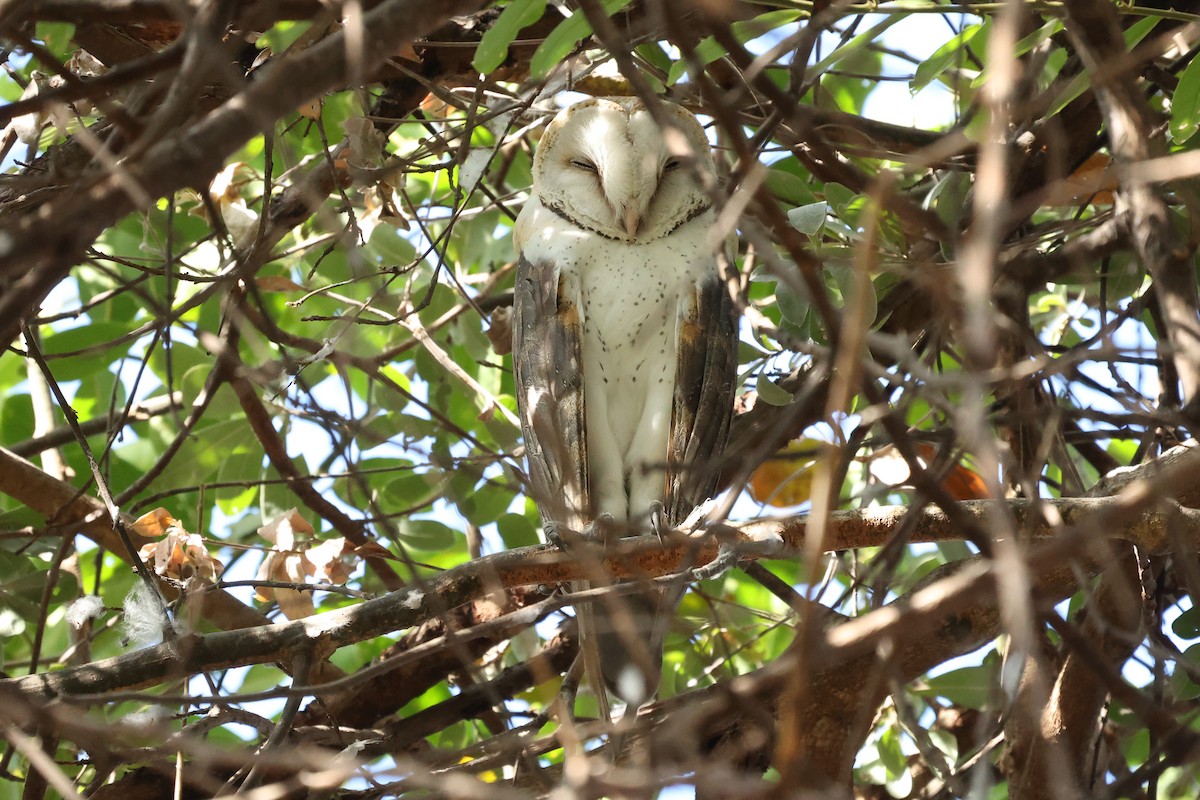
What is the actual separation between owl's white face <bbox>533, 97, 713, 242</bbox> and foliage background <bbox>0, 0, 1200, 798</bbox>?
143 millimetres

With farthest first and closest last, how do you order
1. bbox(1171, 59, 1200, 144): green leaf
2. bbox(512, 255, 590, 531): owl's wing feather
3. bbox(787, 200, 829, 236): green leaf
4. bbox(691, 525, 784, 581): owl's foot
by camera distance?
bbox(512, 255, 590, 531): owl's wing feather < bbox(787, 200, 829, 236): green leaf < bbox(1171, 59, 1200, 144): green leaf < bbox(691, 525, 784, 581): owl's foot

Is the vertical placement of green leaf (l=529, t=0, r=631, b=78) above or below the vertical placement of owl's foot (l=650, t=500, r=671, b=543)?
above

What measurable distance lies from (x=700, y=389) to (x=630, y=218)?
18.4 inches

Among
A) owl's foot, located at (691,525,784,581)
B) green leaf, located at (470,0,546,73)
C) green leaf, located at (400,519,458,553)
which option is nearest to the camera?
owl's foot, located at (691,525,784,581)

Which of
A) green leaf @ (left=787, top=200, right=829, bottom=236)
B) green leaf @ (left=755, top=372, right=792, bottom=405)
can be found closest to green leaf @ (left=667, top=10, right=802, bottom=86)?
green leaf @ (left=787, top=200, right=829, bottom=236)

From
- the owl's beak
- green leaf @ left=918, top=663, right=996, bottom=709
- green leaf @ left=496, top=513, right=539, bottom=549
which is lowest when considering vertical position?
green leaf @ left=918, top=663, right=996, bottom=709

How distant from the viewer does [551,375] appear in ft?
9.36

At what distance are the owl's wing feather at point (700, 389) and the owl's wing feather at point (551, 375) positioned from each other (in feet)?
0.75

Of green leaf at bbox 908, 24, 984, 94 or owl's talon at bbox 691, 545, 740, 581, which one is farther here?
green leaf at bbox 908, 24, 984, 94

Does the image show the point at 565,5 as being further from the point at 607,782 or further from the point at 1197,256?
the point at 607,782

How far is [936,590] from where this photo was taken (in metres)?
1.06

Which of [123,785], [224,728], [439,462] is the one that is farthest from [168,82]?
[224,728]

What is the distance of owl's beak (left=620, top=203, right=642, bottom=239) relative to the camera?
9.62 ft

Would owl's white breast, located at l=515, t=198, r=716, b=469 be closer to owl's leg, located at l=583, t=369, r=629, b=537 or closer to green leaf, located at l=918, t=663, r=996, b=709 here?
owl's leg, located at l=583, t=369, r=629, b=537
